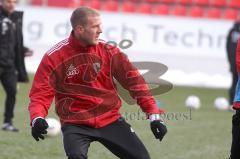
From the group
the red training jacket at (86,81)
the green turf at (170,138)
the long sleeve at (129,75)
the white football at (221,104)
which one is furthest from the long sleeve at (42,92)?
the white football at (221,104)

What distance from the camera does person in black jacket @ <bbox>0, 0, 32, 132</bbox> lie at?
11758 mm

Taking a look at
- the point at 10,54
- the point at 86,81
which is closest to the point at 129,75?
the point at 86,81

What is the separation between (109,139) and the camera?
670 centimetres

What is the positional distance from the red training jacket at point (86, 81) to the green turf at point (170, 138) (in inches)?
106

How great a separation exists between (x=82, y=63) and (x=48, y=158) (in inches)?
114

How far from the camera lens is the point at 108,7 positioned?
2384 cm

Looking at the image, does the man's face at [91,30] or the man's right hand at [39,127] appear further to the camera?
the man's face at [91,30]

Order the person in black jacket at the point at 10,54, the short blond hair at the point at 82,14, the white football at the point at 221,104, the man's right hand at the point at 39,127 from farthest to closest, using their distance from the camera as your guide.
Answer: the white football at the point at 221,104 < the person in black jacket at the point at 10,54 < the short blond hair at the point at 82,14 < the man's right hand at the point at 39,127

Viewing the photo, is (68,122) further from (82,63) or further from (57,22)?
(57,22)

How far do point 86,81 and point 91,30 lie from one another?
1.67 ft

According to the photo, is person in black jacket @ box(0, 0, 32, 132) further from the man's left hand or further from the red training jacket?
the man's left hand

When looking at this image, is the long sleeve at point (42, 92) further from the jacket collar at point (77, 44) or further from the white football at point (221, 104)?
the white football at point (221, 104)

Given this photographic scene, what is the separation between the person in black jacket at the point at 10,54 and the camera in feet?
38.6

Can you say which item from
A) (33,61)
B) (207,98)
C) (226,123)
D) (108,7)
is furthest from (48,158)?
(108,7)
